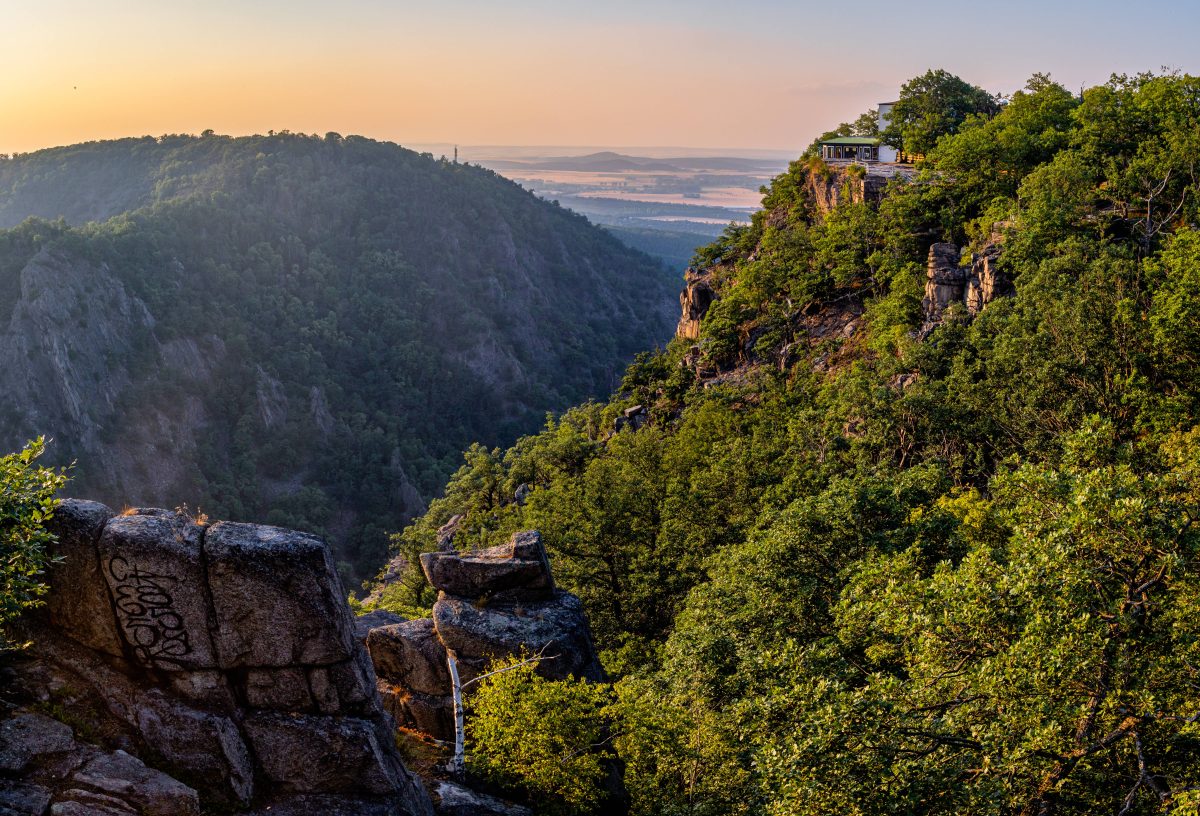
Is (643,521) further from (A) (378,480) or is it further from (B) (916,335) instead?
(A) (378,480)

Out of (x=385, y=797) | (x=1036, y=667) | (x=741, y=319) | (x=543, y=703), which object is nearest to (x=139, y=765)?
(x=385, y=797)

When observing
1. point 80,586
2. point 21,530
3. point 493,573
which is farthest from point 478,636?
point 21,530

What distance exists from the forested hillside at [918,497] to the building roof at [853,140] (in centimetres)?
420

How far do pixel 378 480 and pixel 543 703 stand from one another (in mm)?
128761

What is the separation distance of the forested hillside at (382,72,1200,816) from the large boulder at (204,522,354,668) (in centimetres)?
584

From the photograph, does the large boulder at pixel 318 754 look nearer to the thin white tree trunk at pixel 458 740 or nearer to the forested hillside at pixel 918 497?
the thin white tree trunk at pixel 458 740

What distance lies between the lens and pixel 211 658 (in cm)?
1591

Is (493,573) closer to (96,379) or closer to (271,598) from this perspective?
(271,598)

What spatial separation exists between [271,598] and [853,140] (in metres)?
84.5

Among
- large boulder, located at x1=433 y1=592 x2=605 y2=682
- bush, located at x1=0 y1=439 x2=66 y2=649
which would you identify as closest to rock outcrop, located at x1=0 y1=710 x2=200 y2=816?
bush, located at x1=0 y1=439 x2=66 y2=649

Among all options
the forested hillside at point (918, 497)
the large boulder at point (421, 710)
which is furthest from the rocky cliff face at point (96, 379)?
the large boulder at point (421, 710)

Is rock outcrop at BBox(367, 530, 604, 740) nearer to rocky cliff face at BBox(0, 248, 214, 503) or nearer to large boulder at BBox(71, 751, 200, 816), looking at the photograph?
large boulder at BBox(71, 751, 200, 816)

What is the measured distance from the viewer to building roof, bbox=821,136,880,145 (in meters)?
84.8

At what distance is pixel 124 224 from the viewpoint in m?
153
